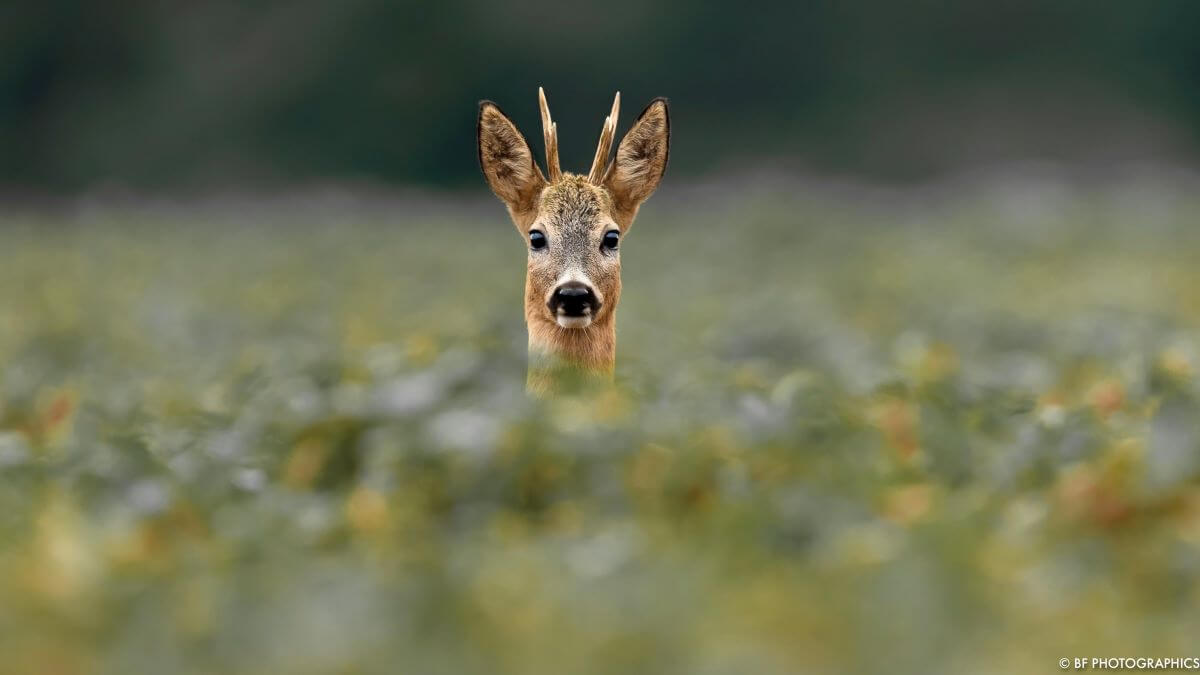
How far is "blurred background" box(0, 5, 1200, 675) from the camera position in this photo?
292 centimetres

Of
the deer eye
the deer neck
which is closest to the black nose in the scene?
the deer neck

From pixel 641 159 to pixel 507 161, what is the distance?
18.6 inches

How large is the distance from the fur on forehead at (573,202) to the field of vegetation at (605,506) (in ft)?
1.99

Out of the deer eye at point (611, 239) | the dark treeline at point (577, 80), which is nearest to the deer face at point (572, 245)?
the deer eye at point (611, 239)

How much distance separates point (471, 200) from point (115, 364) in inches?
792

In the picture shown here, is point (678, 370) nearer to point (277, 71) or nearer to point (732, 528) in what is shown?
point (732, 528)

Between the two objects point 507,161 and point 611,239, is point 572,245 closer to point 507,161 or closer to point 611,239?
point 611,239

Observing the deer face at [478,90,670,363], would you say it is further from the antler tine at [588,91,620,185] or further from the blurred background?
the blurred background

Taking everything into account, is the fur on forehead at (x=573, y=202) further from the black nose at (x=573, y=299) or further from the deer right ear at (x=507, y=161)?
the black nose at (x=573, y=299)

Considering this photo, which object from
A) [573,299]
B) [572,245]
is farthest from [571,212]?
[573,299]

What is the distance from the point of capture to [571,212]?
5.59 meters

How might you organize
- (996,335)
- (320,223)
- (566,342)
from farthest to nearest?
1. (320,223)
2. (996,335)
3. (566,342)

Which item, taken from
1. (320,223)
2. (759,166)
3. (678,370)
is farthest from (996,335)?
(759,166)

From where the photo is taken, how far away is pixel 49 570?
320 cm
